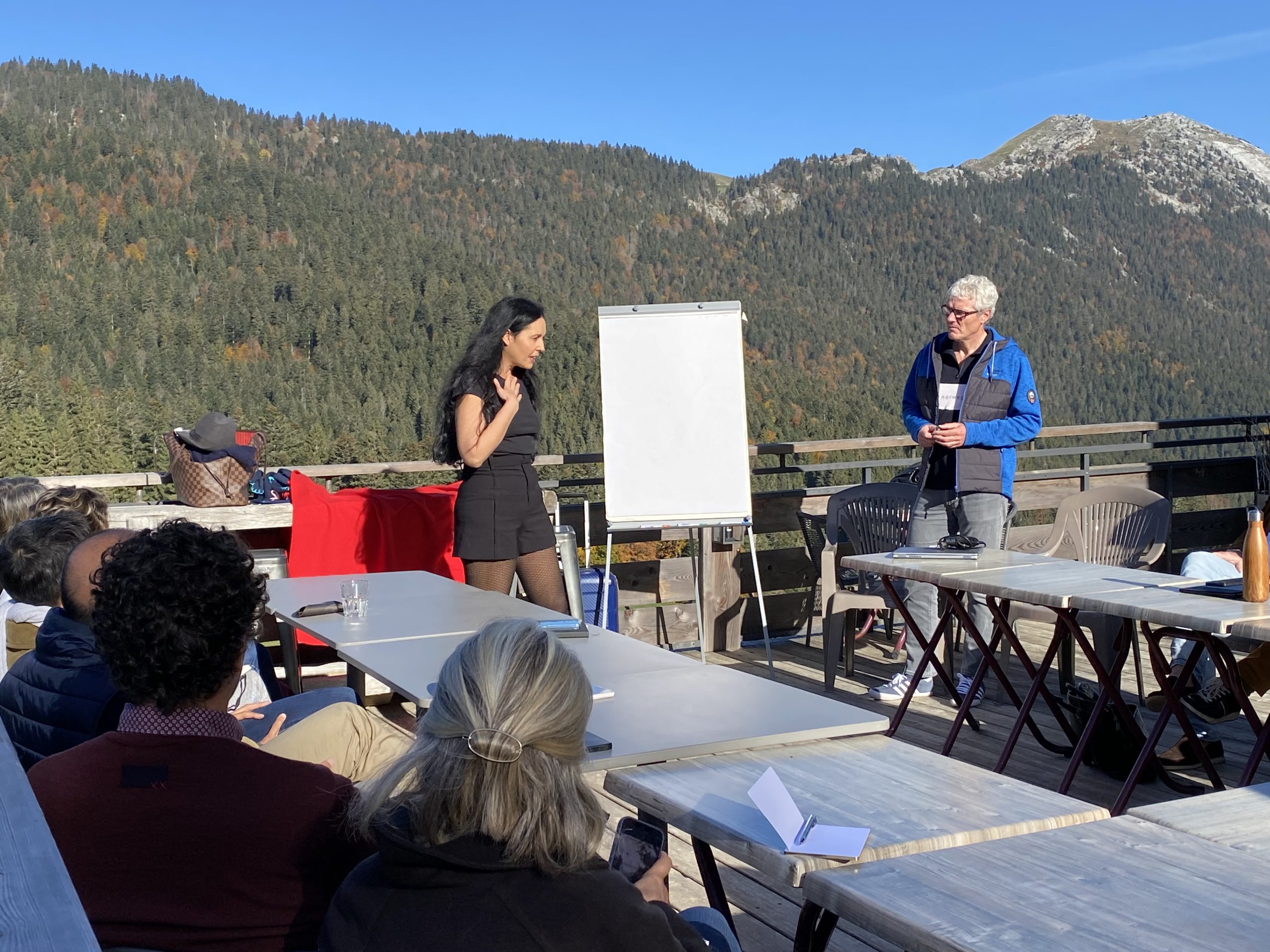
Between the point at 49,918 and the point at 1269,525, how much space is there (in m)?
3.57

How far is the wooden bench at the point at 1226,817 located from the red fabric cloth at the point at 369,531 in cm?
356

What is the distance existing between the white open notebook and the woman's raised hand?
2417mm

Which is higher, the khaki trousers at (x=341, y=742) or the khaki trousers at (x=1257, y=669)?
the khaki trousers at (x=341, y=742)

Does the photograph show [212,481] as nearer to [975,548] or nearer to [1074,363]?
[975,548]

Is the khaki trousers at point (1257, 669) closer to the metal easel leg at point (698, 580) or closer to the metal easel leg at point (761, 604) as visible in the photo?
the metal easel leg at point (761, 604)

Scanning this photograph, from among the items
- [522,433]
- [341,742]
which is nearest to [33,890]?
[341,742]

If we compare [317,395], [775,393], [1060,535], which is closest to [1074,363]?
[775,393]

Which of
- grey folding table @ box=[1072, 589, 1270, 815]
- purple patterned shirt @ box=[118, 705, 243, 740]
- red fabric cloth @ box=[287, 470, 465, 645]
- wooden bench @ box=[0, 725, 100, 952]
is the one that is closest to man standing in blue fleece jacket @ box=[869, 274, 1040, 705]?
grey folding table @ box=[1072, 589, 1270, 815]

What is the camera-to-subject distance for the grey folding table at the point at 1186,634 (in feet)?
8.22

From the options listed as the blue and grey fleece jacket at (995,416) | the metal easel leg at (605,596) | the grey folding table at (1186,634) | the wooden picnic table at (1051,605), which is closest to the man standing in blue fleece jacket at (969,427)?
the blue and grey fleece jacket at (995,416)

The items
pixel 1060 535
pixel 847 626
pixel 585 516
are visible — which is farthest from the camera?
pixel 585 516

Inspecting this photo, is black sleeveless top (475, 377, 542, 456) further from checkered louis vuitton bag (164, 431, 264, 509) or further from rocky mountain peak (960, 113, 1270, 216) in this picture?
rocky mountain peak (960, 113, 1270, 216)

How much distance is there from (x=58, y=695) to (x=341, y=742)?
1.64ft

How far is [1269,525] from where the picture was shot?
3.42 metres
